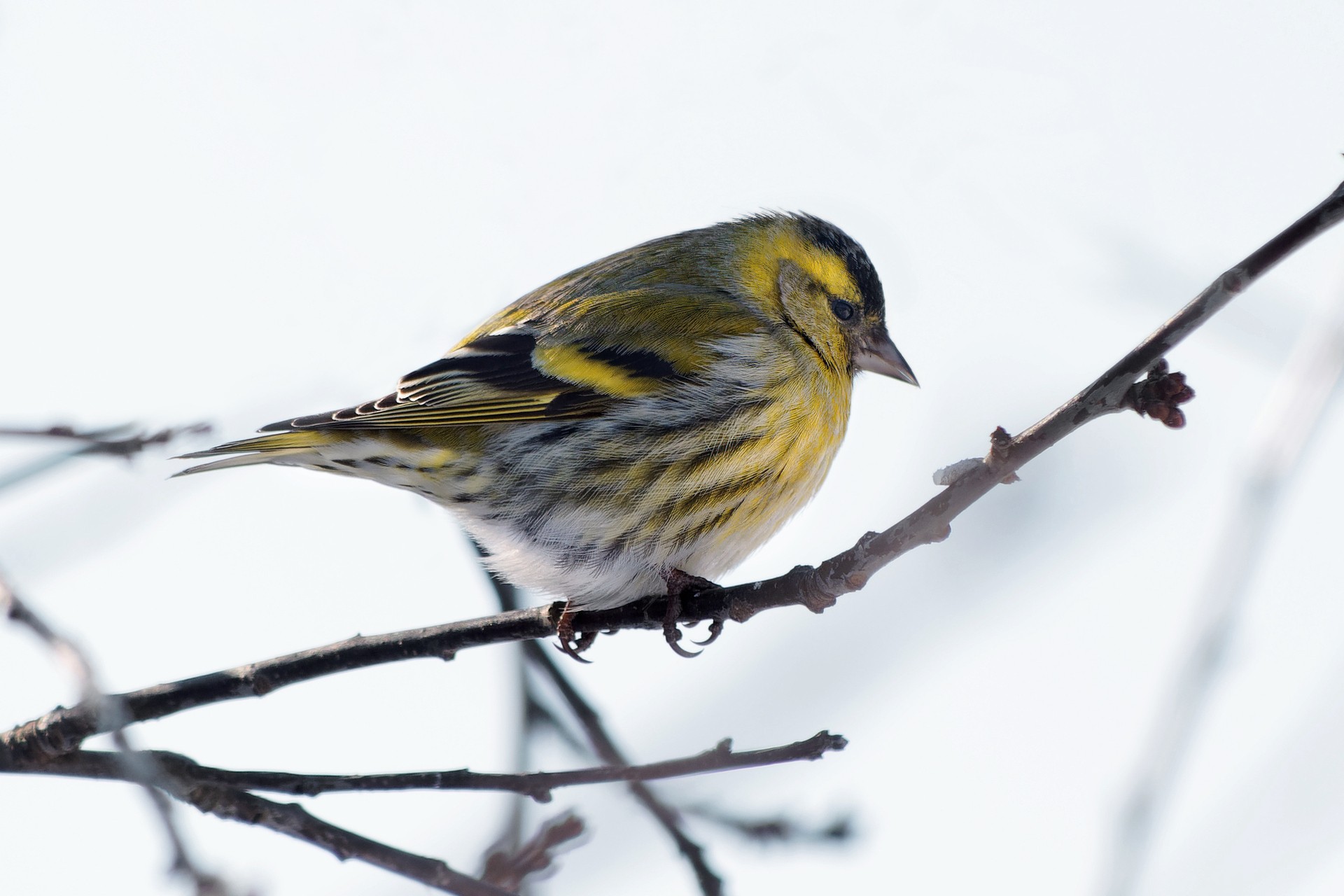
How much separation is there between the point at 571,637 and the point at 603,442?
65cm

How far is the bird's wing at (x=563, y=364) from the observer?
3.86 meters

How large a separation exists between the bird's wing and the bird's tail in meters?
0.04

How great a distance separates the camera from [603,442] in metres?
3.90

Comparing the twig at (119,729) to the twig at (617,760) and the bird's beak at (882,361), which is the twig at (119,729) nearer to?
the twig at (617,760)

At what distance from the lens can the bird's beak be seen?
4.64 meters

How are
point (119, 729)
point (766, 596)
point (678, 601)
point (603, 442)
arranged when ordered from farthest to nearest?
1. point (603, 442)
2. point (678, 601)
3. point (766, 596)
4. point (119, 729)

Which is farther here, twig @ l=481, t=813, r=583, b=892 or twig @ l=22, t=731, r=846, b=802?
twig @ l=481, t=813, r=583, b=892

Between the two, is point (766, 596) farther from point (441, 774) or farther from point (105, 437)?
point (105, 437)

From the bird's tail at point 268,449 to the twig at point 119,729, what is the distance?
1.10 metres

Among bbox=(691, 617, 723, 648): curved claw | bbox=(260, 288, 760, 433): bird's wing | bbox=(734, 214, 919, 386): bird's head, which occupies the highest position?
bbox=(734, 214, 919, 386): bird's head

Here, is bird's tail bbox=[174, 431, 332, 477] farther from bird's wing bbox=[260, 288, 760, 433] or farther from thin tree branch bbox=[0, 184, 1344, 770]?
thin tree branch bbox=[0, 184, 1344, 770]

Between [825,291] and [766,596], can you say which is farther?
[825,291]

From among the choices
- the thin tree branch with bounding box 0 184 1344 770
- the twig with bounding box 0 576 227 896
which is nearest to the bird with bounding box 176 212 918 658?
the thin tree branch with bounding box 0 184 1344 770

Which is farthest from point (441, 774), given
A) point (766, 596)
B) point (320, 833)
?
point (766, 596)
